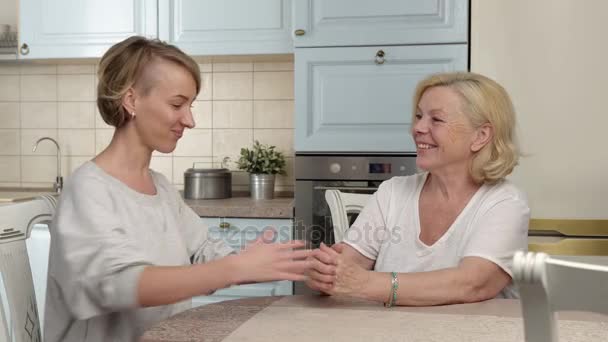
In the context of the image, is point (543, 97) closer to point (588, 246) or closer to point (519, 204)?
point (588, 246)

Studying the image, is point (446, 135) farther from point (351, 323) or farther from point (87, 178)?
point (87, 178)

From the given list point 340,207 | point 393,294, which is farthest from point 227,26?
point 393,294

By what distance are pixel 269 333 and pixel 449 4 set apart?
6.37 feet

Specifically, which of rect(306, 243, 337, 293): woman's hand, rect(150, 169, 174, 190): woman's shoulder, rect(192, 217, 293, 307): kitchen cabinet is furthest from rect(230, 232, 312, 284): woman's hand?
rect(192, 217, 293, 307): kitchen cabinet

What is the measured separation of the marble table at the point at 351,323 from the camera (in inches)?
43.8

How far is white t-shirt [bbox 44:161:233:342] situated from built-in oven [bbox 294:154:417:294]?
128cm

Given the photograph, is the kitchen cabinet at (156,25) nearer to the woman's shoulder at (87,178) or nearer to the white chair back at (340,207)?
the white chair back at (340,207)

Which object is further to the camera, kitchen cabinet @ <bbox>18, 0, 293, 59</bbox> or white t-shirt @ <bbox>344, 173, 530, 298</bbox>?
kitchen cabinet @ <bbox>18, 0, 293, 59</bbox>

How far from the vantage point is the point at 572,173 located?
241 cm

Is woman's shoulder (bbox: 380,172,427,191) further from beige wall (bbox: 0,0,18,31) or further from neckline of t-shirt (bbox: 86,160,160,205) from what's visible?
beige wall (bbox: 0,0,18,31)

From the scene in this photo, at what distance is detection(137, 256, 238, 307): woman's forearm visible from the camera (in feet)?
3.90

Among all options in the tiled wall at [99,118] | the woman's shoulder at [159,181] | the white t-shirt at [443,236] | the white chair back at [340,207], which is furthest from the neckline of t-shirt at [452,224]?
the tiled wall at [99,118]

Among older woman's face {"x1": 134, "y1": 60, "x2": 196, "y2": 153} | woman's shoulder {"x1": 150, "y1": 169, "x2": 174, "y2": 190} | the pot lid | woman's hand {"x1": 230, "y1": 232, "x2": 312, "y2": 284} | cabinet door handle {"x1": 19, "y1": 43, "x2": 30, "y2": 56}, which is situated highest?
cabinet door handle {"x1": 19, "y1": 43, "x2": 30, "y2": 56}

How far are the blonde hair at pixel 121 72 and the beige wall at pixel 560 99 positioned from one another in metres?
1.48
